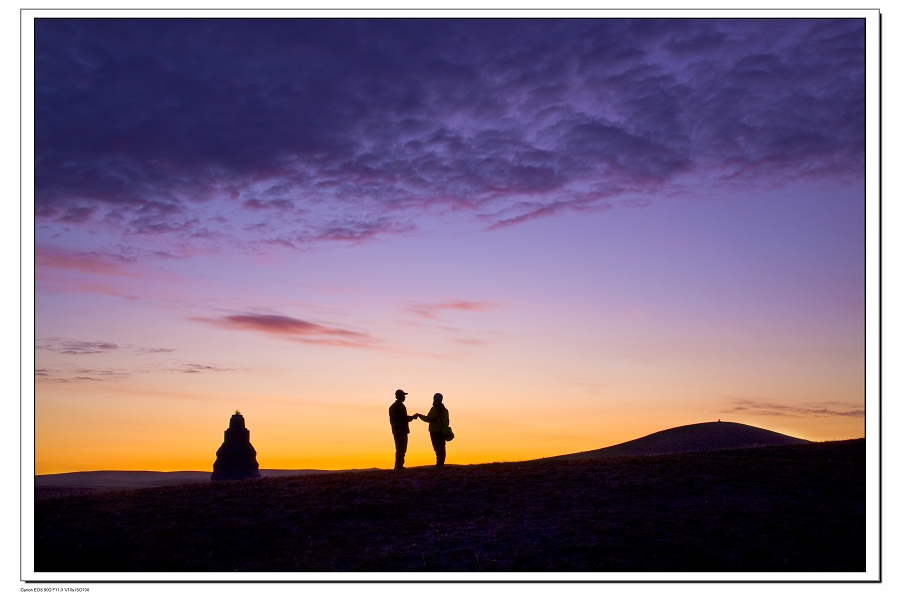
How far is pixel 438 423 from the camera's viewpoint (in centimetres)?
2559

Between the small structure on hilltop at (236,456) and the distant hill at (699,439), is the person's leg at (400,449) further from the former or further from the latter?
the small structure on hilltop at (236,456)

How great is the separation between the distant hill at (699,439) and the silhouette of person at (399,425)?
1716cm

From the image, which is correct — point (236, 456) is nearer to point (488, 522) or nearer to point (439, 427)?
point (439, 427)

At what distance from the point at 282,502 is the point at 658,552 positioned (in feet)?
32.5

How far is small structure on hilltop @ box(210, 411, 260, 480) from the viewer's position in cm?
8312

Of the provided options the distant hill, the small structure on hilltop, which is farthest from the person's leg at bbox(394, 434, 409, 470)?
the small structure on hilltop

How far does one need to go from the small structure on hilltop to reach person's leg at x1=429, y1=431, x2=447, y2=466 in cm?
6087

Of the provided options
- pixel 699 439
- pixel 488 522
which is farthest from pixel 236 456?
pixel 488 522

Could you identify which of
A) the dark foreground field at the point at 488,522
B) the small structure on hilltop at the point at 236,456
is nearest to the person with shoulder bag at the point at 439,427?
the dark foreground field at the point at 488,522

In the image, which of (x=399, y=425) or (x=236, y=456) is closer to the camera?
(x=399, y=425)

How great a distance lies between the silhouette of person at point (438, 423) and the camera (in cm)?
2562

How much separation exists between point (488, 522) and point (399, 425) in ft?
23.6

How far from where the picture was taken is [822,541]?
1733 centimetres

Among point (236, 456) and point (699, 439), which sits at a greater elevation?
point (699, 439)
